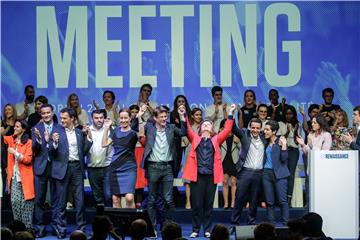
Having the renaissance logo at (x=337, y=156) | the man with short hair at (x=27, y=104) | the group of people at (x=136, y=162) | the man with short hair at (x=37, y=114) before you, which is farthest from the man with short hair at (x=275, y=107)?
the man with short hair at (x=27, y=104)

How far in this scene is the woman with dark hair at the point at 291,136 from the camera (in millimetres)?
15664

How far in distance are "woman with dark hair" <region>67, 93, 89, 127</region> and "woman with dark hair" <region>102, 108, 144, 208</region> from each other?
1927mm

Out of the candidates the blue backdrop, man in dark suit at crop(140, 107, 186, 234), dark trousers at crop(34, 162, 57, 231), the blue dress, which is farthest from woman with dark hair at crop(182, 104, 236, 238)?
the blue backdrop

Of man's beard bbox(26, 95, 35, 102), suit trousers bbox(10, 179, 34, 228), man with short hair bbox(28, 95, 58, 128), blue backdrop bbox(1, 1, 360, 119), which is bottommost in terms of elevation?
suit trousers bbox(10, 179, 34, 228)

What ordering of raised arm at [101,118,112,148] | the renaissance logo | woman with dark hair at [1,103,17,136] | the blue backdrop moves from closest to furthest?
the renaissance logo
raised arm at [101,118,112,148]
woman with dark hair at [1,103,17,136]
the blue backdrop

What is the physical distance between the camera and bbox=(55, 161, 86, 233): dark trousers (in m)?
14.0

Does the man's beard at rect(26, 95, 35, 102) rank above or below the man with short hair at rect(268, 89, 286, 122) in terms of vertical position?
above

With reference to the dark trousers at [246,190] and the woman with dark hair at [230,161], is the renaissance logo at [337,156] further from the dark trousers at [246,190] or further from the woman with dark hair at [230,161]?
the woman with dark hair at [230,161]

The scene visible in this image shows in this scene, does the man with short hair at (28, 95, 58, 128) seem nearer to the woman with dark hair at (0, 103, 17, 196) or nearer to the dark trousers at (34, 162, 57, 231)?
the woman with dark hair at (0, 103, 17, 196)

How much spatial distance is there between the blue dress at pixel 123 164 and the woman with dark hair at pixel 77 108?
193 cm

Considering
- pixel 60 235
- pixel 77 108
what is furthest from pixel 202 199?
pixel 77 108

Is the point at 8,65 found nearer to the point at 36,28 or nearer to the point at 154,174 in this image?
the point at 36,28

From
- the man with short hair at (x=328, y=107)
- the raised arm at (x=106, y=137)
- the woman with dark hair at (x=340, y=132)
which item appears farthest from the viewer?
the man with short hair at (x=328, y=107)

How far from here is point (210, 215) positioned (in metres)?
14.1
